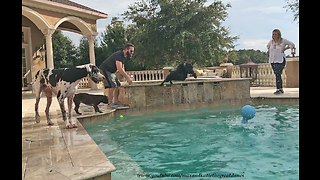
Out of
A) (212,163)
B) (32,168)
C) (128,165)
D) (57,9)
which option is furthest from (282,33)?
(57,9)

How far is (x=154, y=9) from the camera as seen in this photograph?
21172 millimetres

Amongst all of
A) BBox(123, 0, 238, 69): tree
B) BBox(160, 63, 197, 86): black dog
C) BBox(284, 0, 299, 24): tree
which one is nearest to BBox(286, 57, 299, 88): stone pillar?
BBox(160, 63, 197, 86): black dog

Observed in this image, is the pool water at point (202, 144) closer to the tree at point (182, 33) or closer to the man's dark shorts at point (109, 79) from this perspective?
the man's dark shorts at point (109, 79)

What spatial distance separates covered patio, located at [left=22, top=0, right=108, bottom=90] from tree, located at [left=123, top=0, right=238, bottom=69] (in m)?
5.58

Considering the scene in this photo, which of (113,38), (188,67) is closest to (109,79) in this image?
(188,67)

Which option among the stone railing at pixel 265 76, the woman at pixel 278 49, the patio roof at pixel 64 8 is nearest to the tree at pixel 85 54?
the patio roof at pixel 64 8

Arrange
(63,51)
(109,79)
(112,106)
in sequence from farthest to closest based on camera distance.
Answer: (63,51) → (112,106) → (109,79)

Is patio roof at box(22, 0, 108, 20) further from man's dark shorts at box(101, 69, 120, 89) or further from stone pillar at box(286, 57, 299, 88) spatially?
stone pillar at box(286, 57, 299, 88)

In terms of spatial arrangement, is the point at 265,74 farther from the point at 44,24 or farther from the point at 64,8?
the point at 44,24

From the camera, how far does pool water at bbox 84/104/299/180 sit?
3.12 metres

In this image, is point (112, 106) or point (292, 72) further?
point (292, 72)

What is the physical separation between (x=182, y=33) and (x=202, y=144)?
1487 cm

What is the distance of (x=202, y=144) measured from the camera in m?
4.20
